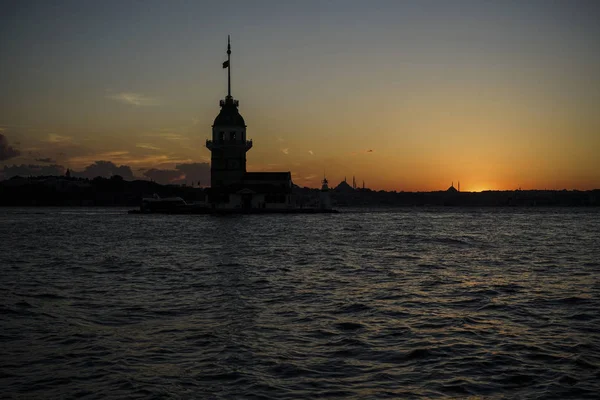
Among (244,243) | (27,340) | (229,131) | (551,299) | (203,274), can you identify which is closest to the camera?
(27,340)

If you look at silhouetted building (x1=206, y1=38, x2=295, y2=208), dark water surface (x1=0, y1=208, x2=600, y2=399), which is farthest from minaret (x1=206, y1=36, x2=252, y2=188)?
dark water surface (x1=0, y1=208, x2=600, y2=399)

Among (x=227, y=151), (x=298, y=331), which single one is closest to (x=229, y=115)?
(x=227, y=151)

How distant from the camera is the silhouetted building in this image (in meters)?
98.8

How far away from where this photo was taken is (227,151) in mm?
99875

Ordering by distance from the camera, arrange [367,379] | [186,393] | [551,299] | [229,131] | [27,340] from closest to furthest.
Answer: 1. [186,393]
2. [367,379]
3. [27,340]
4. [551,299]
5. [229,131]

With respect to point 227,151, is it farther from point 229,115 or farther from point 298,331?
point 298,331

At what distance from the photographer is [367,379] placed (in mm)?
9570

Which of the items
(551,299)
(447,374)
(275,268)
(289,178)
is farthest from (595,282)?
(289,178)

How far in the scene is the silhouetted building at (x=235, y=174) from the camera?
324 ft

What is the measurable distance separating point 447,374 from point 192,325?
248 inches

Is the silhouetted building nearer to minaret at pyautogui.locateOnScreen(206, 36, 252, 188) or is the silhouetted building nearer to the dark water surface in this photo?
minaret at pyautogui.locateOnScreen(206, 36, 252, 188)

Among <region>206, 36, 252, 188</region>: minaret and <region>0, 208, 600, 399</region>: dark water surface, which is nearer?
<region>0, 208, 600, 399</region>: dark water surface

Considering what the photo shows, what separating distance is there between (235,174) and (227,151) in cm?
423

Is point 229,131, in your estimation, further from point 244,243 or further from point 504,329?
point 504,329
